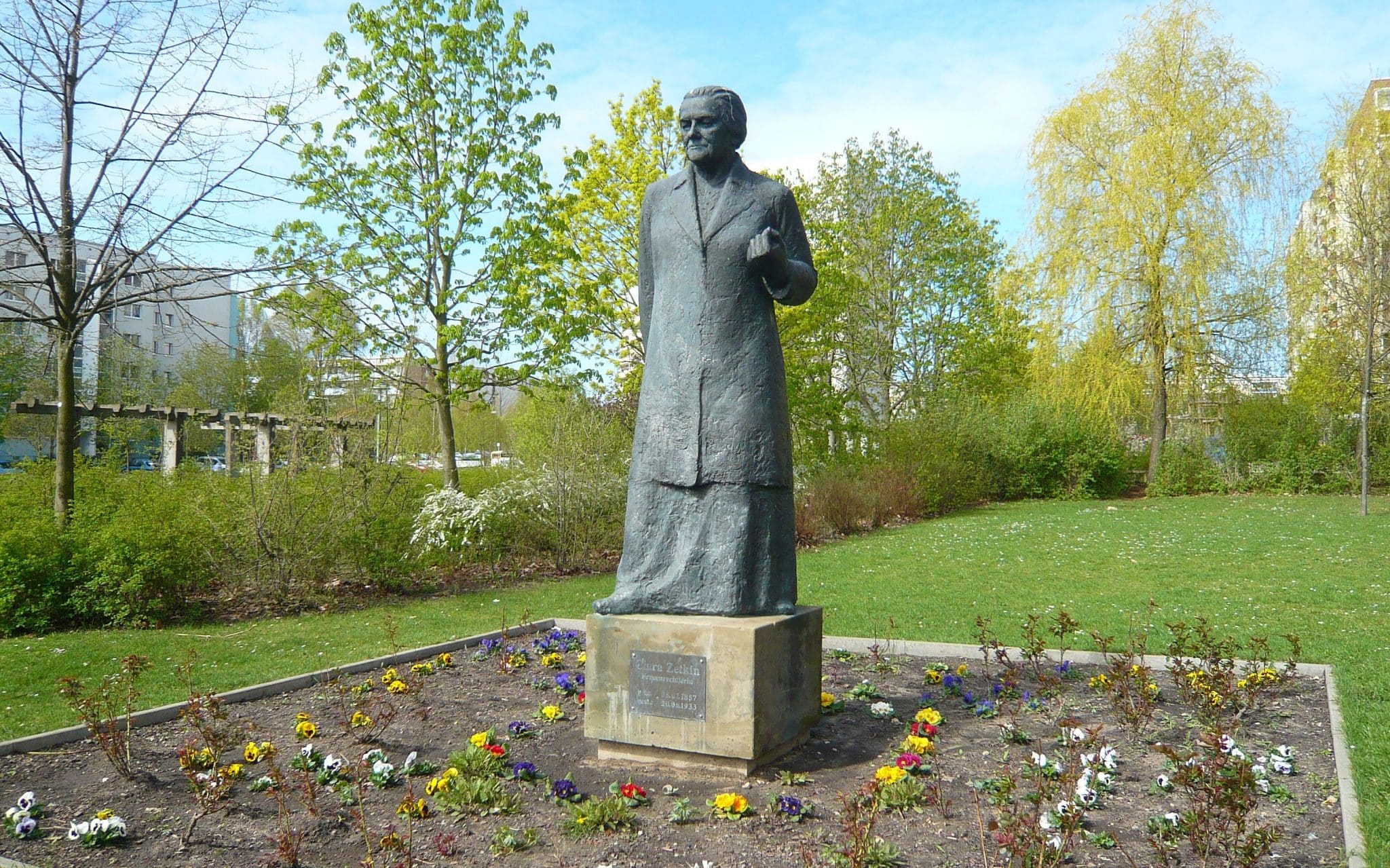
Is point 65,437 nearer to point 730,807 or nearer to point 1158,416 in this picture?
point 730,807

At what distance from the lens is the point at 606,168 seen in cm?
1886

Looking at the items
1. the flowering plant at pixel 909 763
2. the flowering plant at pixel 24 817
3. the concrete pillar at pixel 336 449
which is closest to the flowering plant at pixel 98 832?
the flowering plant at pixel 24 817

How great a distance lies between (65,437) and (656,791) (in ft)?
27.8

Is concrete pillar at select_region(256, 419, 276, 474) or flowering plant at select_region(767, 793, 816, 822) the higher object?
concrete pillar at select_region(256, 419, 276, 474)

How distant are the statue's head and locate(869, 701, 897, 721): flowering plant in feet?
10.1

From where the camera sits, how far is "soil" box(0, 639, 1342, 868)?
11.5 feet

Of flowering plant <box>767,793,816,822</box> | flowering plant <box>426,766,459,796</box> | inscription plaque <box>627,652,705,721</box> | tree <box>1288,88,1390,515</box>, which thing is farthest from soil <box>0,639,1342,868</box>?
tree <box>1288,88,1390,515</box>

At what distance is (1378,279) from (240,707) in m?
21.4

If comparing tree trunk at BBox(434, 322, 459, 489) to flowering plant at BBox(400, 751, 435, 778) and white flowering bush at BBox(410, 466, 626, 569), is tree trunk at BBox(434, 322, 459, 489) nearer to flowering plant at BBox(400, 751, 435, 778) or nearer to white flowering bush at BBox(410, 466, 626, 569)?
white flowering bush at BBox(410, 466, 626, 569)

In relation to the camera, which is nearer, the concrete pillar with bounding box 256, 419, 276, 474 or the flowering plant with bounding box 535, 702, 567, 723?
the flowering plant with bounding box 535, 702, 567, 723

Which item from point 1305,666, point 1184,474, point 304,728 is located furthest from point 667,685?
point 1184,474

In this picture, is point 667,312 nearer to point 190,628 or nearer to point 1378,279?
point 190,628

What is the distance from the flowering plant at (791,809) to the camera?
3.73m

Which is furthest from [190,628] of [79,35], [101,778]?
[79,35]
